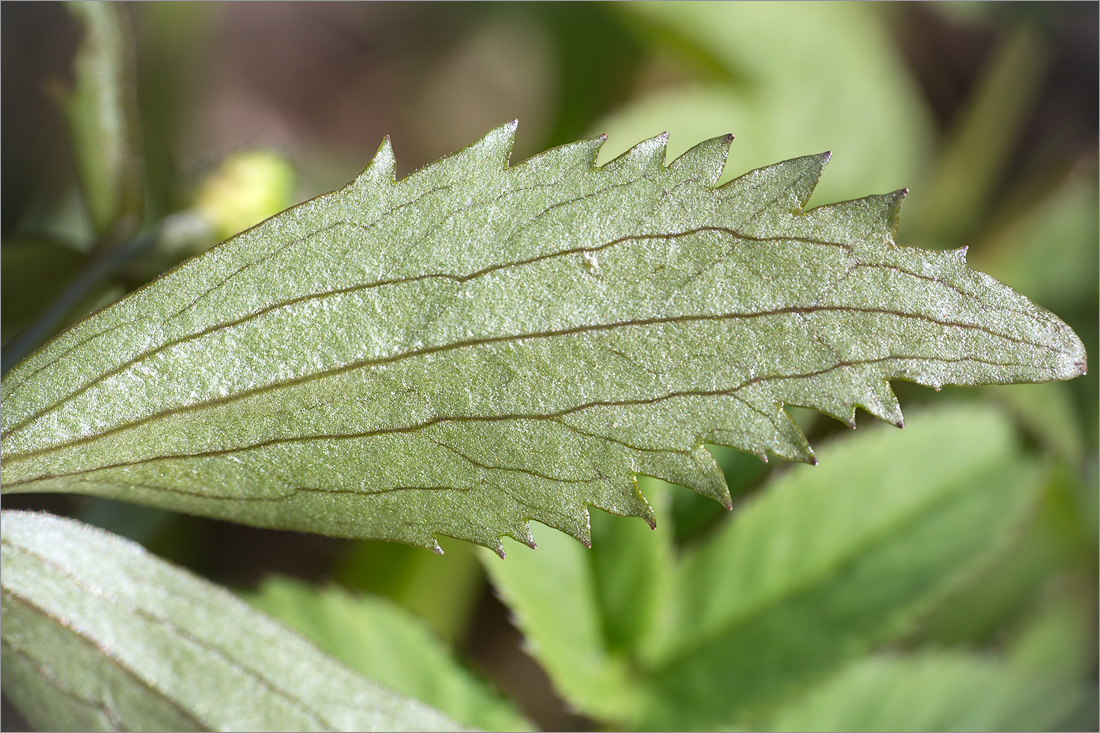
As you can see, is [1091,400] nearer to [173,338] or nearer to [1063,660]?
[1063,660]

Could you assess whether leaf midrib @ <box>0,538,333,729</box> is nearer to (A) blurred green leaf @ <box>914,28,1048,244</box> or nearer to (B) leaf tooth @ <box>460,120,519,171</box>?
(B) leaf tooth @ <box>460,120,519,171</box>

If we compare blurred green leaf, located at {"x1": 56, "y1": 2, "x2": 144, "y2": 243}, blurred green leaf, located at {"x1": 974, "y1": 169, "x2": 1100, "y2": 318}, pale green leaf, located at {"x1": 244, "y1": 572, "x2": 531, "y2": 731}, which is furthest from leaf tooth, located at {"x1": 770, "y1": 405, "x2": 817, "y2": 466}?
blurred green leaf, located at {"x1": 974, "y1": 169, "x2": 1100, "y2": 318}

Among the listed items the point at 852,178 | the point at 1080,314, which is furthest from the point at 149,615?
the point at 1080,314

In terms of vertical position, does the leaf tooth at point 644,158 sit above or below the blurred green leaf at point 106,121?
below

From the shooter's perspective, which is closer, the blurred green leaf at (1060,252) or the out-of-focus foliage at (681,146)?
the out-of-focus foliage at (681,146)

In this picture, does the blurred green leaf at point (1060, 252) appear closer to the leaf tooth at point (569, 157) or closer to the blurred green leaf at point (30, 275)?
the leaf tooth at point (569, 157)

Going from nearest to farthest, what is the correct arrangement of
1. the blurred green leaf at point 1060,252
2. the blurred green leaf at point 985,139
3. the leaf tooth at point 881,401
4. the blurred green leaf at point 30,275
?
the leaf tooth at point 881,401 < the blurred green leaf at point 30,275 < the blurred green leaf at point 1060,252 < the blurred green leaf at point 985,139

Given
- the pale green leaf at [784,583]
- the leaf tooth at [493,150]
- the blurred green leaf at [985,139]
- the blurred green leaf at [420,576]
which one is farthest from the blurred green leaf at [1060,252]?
the leaf tooth at [493,150]
